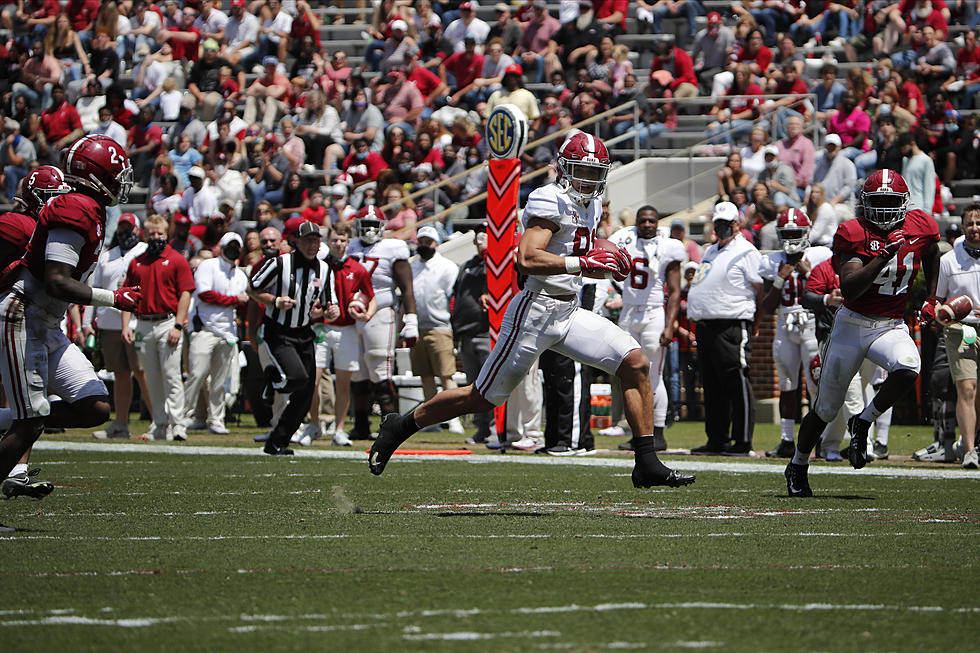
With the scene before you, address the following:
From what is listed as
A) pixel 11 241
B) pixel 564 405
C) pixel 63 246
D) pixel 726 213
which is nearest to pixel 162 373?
pixel 564 405

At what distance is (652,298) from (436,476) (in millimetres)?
3810

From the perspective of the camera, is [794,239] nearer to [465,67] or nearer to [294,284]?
[294,284]

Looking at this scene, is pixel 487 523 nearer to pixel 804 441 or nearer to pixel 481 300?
pixel 804 441

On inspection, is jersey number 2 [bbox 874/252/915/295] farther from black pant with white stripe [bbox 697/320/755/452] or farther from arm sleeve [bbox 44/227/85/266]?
arm sleeve [bbox 44/227/85/266]

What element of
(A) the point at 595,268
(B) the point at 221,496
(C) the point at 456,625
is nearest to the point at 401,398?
(B) the point at 221,496

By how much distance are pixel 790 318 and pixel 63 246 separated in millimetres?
7345

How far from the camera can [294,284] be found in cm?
1276

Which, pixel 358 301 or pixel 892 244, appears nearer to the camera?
pixel 892 244

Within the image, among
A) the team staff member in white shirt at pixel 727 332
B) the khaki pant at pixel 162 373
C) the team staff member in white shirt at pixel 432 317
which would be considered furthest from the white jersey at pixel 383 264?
the team staff member in white shirt at pixel 727 332

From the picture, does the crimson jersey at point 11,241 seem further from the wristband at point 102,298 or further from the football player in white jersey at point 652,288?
the football player in white jersey at point 652,288

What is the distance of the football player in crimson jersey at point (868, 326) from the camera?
8.86 metres

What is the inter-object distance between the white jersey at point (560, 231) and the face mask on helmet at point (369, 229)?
703 centimetres

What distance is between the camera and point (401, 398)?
17094mm

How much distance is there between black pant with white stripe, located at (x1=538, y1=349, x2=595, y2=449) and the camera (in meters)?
13.2
